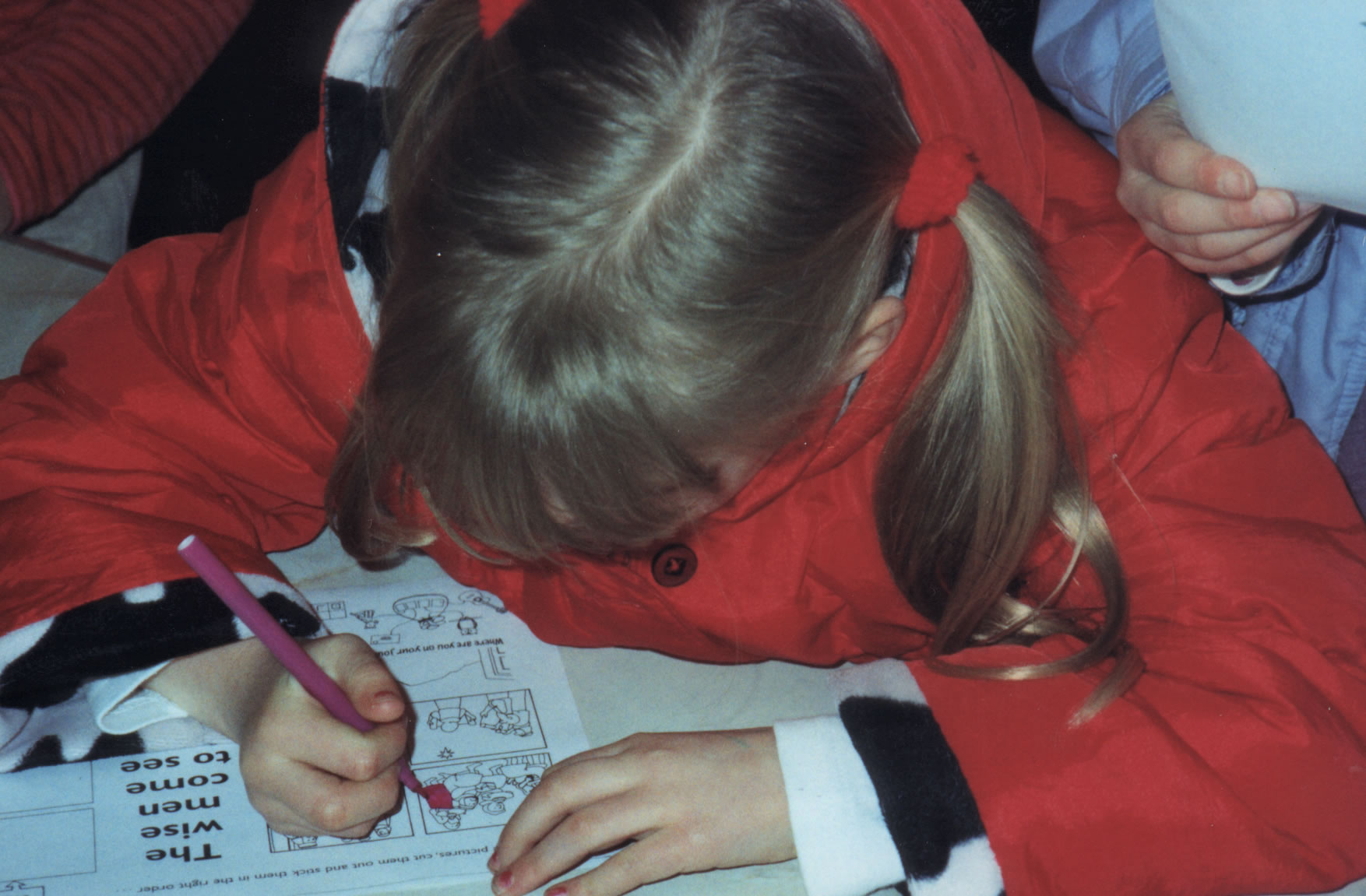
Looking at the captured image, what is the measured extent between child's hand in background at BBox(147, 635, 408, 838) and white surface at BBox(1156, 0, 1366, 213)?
1.54 feet

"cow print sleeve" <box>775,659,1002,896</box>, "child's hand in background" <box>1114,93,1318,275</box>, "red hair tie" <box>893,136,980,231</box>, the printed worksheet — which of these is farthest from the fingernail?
the printed worksheet

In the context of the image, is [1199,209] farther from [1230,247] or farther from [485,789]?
[485,789]

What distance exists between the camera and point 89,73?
0.96m

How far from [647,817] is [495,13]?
15.5 inches

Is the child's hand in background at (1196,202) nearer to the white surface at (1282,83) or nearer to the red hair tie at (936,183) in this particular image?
the white surface at (1282,83)

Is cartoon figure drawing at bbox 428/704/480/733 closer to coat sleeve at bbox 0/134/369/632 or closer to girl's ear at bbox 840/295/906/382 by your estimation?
coat sleeve at bbox 0/134/369/632

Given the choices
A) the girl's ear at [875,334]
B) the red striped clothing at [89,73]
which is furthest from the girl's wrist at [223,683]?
the red striped clothing at [89,73]

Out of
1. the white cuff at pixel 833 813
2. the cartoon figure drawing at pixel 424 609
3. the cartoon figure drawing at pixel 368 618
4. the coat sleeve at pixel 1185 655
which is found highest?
the coat sleeve at pixel 1185 655

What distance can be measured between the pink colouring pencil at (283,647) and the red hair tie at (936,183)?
1.09 ft

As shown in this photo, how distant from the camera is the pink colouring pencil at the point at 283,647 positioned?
19.2 inches

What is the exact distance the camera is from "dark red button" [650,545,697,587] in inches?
26.9

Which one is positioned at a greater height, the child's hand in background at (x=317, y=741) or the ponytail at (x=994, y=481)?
the ponytail at (x=994, y=481)

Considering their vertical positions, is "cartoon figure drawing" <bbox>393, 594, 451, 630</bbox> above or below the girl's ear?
below

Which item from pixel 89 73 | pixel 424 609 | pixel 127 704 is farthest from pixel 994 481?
pixel 89 73
